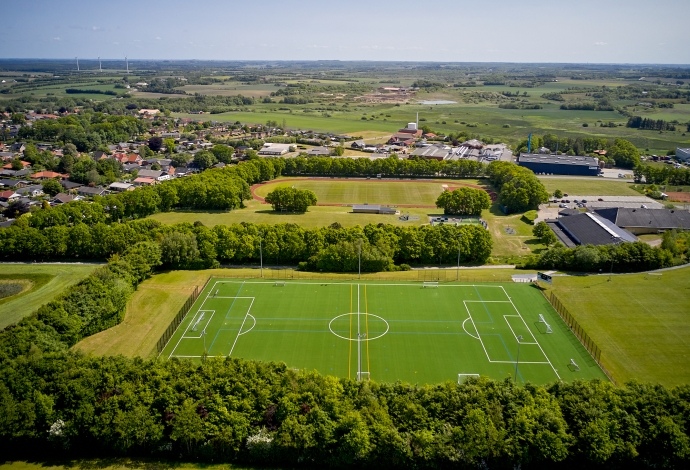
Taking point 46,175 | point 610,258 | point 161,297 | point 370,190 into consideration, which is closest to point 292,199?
point 370,190

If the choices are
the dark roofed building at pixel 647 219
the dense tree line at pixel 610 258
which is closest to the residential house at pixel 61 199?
the dense tree line at pixel 610 258

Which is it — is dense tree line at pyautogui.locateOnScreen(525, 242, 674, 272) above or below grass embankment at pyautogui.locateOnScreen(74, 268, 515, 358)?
above

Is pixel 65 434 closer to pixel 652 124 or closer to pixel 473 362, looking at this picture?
pixel 473 362

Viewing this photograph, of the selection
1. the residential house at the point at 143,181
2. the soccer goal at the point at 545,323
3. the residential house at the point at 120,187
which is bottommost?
the soccer goal at the point at 545,323

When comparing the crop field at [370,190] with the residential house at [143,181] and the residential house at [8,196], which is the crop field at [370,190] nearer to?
the residential house at [143,181]

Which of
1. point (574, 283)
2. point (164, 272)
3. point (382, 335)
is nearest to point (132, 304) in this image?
point (164, 272)

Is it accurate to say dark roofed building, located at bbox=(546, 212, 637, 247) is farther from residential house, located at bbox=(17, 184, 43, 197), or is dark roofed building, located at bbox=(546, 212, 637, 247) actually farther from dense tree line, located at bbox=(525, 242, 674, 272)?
residential house, located at bbox=(17, 184, 43, 197)

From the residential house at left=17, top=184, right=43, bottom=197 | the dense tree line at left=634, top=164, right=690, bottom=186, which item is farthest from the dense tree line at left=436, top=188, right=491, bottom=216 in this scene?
the residential house at left=17, top=184, right=43, bottom=197
